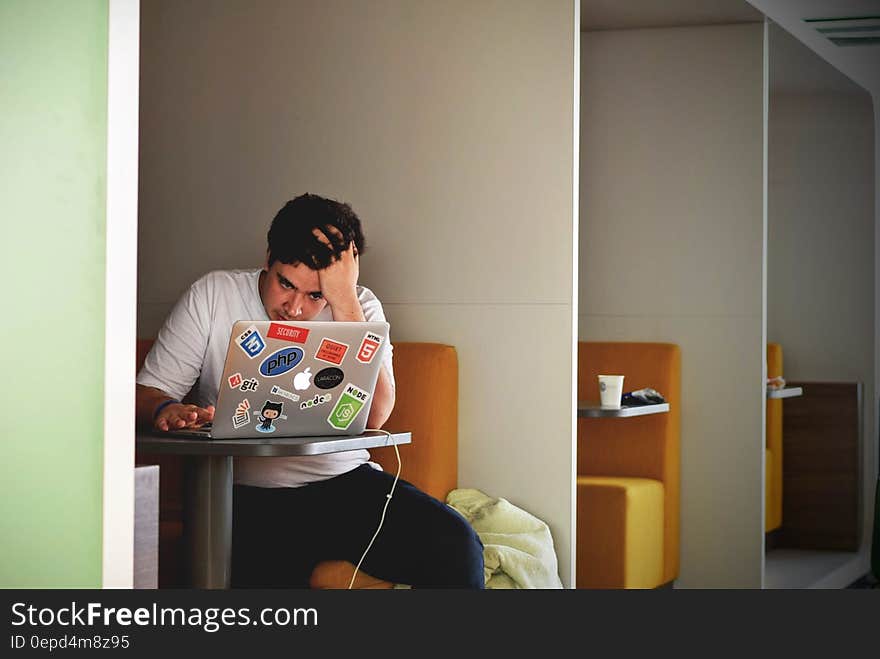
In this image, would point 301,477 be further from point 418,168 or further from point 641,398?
point 641,398

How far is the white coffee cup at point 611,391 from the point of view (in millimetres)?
4055

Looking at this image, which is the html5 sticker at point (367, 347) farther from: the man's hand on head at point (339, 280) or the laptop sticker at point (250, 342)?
the man's hand on head at point (339, 280)

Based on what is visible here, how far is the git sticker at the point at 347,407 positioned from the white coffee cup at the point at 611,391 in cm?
160

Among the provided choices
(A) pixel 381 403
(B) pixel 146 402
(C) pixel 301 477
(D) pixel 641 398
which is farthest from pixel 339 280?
(D) pixel 641 398

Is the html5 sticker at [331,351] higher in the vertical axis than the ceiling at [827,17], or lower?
lower

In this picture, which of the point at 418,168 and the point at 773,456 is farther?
the point at 773,456

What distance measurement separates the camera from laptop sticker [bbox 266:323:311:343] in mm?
2557

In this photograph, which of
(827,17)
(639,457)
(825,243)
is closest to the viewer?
(639,457)

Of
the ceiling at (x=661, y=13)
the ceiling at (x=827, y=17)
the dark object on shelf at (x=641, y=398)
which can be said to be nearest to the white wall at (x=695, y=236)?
the ceiling at (x=661, y=13)

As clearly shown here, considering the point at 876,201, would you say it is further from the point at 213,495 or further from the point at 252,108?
the point at 213,495

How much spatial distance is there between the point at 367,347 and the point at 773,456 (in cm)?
399

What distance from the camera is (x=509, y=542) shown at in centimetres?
349

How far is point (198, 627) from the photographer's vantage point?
1.74 meters

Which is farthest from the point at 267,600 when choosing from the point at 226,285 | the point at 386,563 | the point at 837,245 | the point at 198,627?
the point at 837,245
